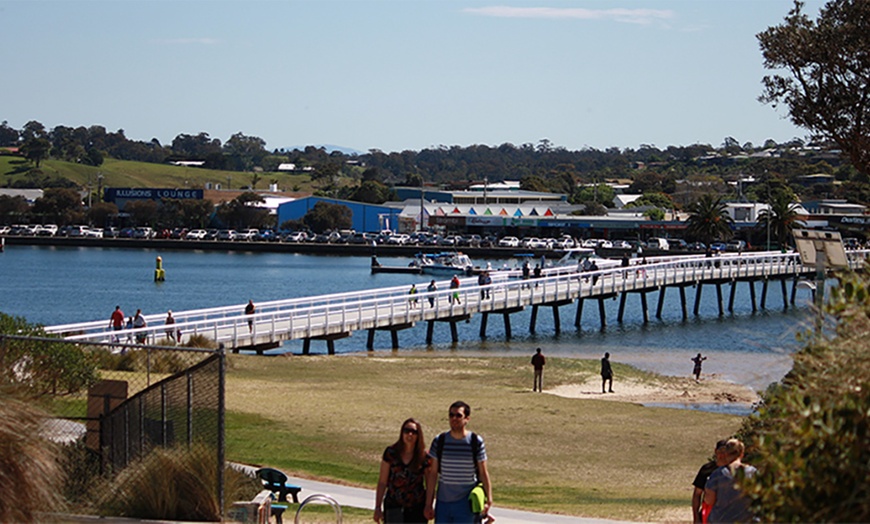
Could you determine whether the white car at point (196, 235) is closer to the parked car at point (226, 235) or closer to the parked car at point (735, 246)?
the parked car at point (226, 235)

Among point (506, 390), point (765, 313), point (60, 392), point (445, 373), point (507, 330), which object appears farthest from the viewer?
point (765, 313)

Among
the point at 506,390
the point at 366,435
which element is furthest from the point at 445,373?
the point at 366,435

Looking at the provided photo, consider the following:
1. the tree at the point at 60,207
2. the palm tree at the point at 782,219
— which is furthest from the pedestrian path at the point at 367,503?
the tree at the point at 60,207

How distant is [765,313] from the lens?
7750 centimetres

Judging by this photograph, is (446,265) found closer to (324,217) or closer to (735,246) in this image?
(735,246)

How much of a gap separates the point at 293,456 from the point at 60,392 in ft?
15.4

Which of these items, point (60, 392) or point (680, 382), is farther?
point (680, 382)

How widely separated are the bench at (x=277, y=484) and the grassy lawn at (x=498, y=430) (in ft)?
8.40

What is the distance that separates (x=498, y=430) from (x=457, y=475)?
15.2 meters

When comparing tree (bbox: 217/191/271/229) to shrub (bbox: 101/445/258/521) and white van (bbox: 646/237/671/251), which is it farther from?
shrub (bbox: 101/445/258/521)

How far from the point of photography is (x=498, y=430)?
25.3 meters

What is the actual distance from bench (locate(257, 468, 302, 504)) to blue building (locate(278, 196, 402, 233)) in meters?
149

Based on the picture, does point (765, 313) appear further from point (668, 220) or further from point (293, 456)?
point (668, 220)

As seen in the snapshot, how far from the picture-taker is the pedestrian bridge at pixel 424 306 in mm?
38812
